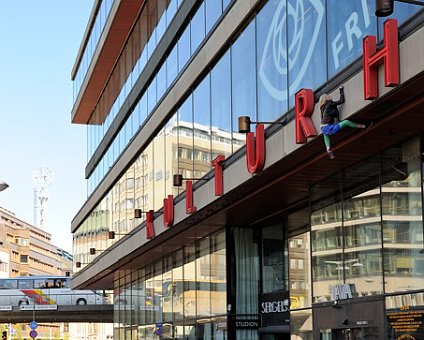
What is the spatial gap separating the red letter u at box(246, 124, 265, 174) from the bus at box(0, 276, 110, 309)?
61.5m

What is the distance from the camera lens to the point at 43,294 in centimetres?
8400

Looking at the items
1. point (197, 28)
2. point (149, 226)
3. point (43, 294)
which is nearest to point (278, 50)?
point (197, 28)

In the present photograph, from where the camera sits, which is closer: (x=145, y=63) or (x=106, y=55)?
(x=145, y=63)

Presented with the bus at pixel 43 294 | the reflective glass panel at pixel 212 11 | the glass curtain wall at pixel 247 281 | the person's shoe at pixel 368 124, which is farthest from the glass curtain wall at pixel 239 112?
the bus at pixel 43 294

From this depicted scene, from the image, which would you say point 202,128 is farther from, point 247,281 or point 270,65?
point 270,65

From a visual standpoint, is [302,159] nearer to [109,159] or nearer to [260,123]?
[260,123]

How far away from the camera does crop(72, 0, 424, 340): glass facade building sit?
1622 cm

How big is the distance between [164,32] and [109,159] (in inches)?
539

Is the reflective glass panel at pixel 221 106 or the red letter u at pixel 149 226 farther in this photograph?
the red letter u at pixel 149 226

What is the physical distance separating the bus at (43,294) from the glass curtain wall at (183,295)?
127ft

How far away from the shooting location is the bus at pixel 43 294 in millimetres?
82625

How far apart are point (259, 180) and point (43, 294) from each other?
66101mm

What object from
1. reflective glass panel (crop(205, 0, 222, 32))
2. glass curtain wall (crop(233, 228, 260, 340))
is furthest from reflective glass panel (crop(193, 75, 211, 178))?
glass curtain wall (crop(233, 228, 260, 340))

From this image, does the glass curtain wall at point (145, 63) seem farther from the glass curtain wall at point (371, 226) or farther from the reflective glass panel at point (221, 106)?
the glass curtain wall at point (371, 226)
